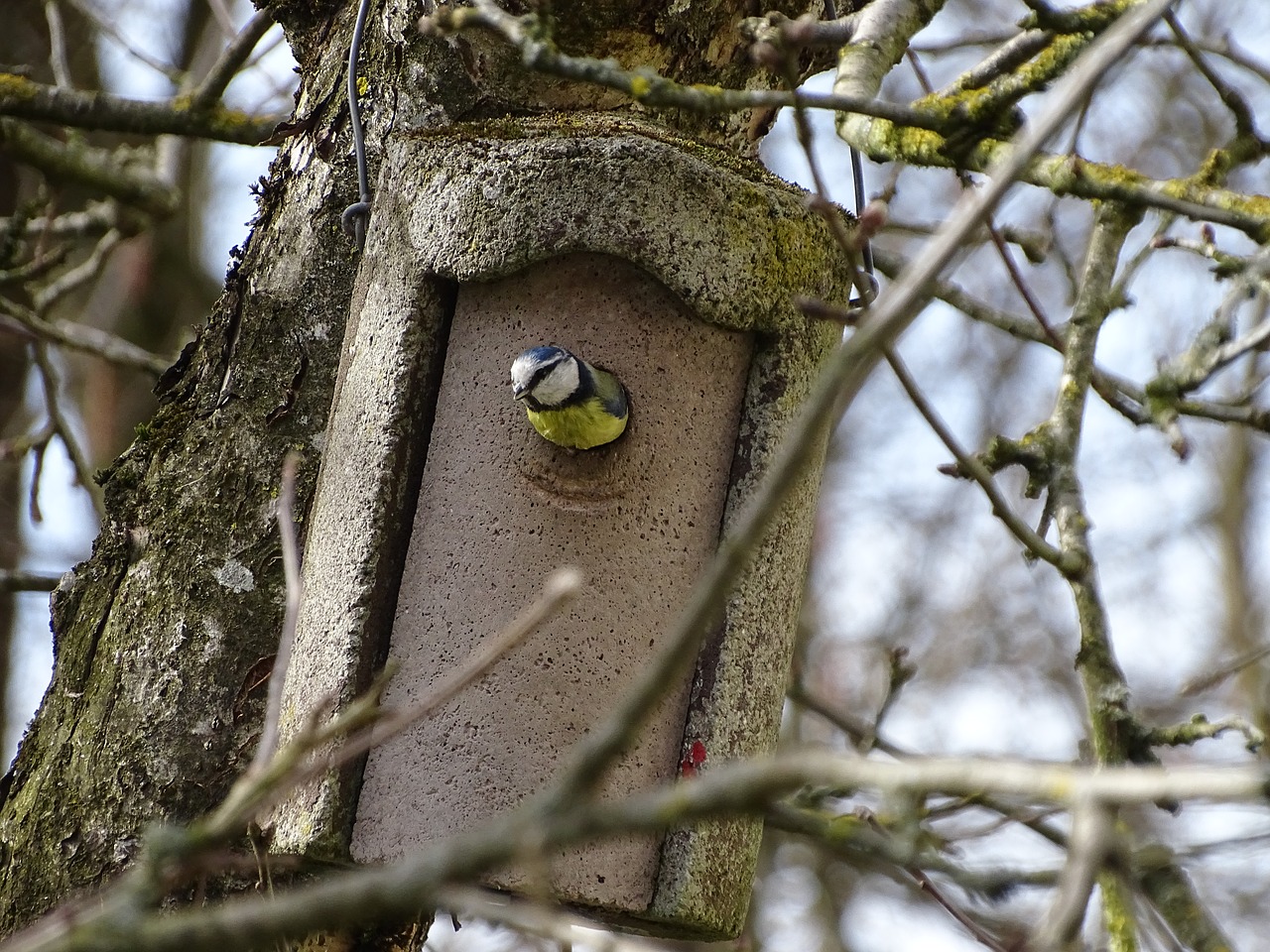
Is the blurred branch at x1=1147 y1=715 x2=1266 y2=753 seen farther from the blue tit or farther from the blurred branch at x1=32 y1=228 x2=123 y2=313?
the blurred branch at x1=32 y1=228 x2=123 y2=313

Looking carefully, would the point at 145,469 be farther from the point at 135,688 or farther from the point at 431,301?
the point at 431,301

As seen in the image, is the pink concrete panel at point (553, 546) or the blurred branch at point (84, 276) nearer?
the pink concrete panel at point (553, 546)

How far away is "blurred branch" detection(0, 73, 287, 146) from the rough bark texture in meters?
0.71

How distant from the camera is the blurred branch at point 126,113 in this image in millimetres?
3504

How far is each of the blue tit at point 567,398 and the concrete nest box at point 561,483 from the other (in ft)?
0.17

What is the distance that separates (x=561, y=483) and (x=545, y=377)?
0.70ft

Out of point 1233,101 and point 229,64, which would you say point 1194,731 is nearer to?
point 1233,101

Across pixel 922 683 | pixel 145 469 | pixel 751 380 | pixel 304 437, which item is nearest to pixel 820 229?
pixel 751 380

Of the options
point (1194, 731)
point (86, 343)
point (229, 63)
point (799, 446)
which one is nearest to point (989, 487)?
point (1194, 731)

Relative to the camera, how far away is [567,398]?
2.31 meters

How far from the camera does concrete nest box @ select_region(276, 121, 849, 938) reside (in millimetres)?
2395

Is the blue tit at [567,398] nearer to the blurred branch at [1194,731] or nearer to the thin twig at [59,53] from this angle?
the blurred branch at [1194,731]

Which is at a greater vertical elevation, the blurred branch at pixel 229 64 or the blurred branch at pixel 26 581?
the blurred branch at pixel 229 64

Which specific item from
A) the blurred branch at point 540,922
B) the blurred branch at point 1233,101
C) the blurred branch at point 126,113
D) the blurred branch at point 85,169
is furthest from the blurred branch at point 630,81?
the blurred branch at point 85,169
